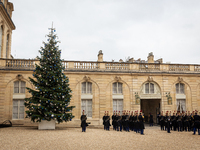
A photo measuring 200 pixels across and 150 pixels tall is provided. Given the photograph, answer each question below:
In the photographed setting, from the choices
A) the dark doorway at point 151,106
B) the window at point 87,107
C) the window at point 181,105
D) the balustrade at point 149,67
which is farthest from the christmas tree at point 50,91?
the window at point 181,105

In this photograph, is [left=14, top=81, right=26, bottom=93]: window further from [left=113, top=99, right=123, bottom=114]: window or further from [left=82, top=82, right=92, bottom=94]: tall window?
[left=113, top=99, right=123, bottom=114]: window

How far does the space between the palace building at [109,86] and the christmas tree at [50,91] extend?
4.46m

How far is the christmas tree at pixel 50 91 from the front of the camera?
1609 cm

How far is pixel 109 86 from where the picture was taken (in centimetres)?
2220

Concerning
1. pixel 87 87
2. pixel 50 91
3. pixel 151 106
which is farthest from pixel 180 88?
pixel 50 91

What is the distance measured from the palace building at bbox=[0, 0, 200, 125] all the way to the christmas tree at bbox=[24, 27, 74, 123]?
4462mm

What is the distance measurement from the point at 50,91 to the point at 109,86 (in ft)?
24.3

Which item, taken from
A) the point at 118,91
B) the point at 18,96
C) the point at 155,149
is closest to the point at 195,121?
the point at 155,149

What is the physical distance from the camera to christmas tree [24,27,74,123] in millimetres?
16094

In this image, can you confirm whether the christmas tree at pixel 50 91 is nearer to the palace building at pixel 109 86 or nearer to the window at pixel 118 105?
the palace building at pixel 109 86

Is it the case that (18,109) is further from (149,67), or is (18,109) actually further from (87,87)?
(149,67)

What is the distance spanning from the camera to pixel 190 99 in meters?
23.1

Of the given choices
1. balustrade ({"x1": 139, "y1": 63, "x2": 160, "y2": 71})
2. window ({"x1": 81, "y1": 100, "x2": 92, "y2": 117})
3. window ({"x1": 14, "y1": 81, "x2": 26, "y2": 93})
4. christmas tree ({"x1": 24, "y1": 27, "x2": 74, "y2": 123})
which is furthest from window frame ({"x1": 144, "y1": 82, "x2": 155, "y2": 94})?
window ({"x1": 14, "y1": 81, "x2": 26, "y2": 93})

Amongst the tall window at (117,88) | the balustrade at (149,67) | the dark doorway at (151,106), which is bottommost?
the dark doorway at (151,106)
